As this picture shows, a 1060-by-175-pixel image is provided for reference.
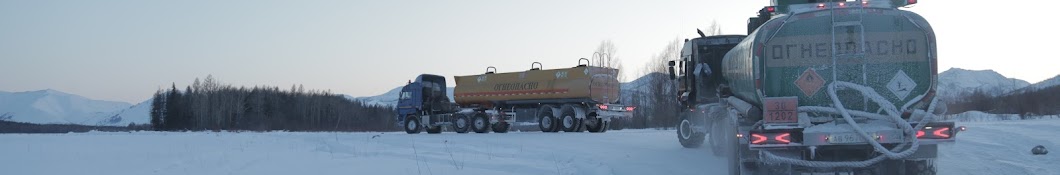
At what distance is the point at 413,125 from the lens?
2980cm

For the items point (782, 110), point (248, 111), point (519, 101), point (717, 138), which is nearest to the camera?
point (782, 110)

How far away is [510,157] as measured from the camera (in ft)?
42.6

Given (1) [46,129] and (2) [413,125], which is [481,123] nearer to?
(2) [413,125]

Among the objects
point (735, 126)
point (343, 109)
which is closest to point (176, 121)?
point (343, 109)

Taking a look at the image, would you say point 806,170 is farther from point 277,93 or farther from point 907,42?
point 277,93

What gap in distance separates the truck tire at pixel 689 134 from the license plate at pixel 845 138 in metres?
7.47

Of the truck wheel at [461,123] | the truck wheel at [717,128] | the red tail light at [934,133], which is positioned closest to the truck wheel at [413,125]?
the truck wheel at [461,123]

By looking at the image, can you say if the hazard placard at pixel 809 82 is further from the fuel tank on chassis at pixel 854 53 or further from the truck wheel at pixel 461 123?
the truck wheel at pixel 461 123

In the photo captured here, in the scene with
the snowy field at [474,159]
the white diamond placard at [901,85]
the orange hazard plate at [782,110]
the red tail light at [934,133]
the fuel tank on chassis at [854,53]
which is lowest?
the snowy field at [474,159]

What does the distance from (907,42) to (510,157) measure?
22.1 ft

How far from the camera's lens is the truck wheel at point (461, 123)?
92.7 feet

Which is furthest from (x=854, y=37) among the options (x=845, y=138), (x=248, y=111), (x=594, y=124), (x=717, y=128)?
(x=248, y=111)

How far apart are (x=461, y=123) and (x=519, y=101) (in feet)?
9.40

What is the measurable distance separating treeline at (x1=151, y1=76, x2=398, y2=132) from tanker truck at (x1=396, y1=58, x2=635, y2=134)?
155 ft
